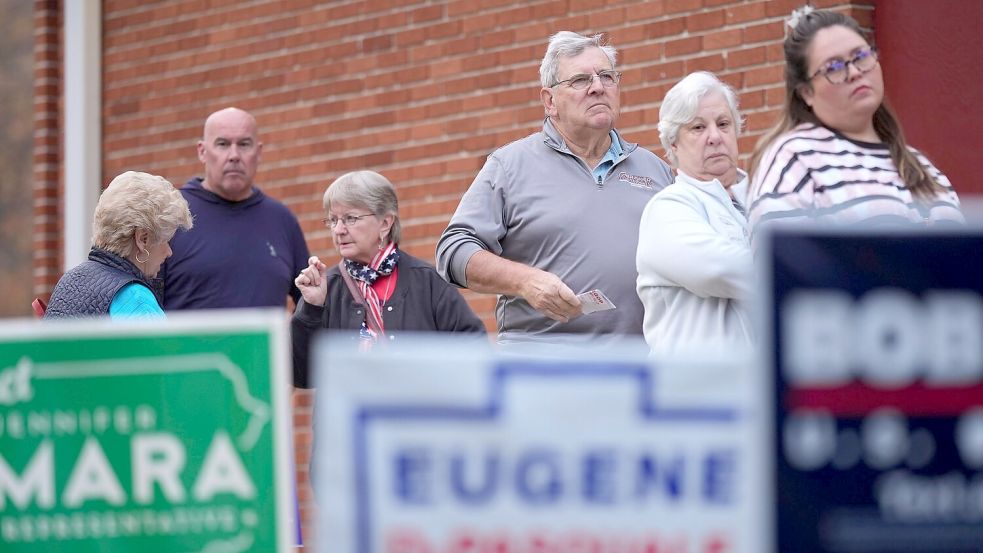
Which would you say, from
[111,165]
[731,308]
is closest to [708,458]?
[731,308]

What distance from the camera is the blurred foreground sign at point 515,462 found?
2.15 meters

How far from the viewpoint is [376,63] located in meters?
7.74

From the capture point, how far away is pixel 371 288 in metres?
5.28

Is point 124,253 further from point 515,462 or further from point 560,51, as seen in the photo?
point 515,462

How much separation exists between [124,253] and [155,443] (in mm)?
2188

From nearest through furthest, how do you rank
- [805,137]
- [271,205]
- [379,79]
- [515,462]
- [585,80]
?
[515,462], [805,137], [585,80], [271,205], [379,79]

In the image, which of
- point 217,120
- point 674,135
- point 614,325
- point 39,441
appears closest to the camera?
point 39,441

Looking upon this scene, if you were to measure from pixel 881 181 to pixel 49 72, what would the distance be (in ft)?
22.2

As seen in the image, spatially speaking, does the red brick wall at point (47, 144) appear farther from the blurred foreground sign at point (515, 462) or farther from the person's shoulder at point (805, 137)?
the blurred foreground sign at point (515, 462)

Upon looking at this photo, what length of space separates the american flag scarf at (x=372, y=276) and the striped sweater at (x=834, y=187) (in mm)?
1786

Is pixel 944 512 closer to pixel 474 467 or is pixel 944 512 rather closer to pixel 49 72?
pixel 474 467

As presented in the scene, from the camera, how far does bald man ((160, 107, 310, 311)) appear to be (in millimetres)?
6086

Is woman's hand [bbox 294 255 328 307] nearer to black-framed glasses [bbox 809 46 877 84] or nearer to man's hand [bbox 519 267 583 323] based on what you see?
man's hand [bbox 519 267 583 323]

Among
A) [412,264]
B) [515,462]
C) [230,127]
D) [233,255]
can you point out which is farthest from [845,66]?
[230,127]
